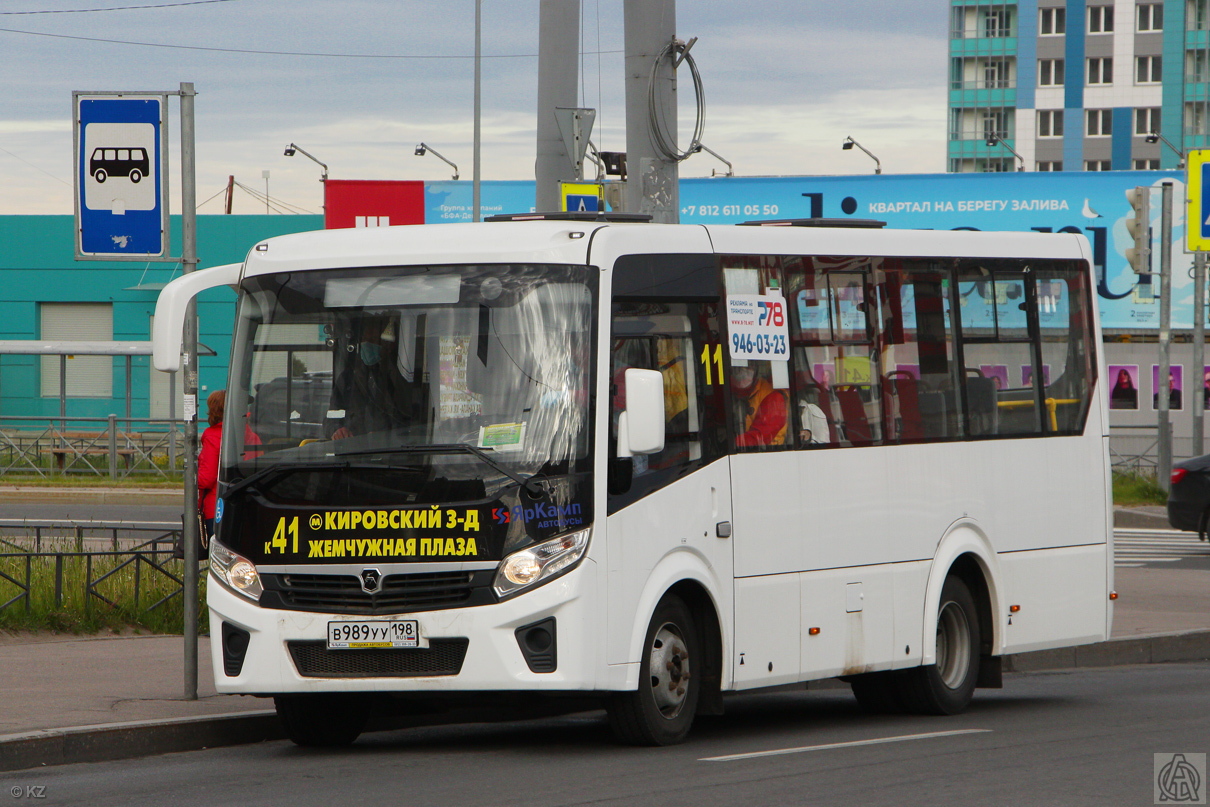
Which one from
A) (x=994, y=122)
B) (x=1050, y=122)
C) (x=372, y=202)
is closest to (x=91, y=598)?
(x=372, y=202)

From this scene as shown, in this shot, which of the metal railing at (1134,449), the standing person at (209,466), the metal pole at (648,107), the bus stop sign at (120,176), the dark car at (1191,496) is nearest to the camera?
the bus stop sign at (120,176)

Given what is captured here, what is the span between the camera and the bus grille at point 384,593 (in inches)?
326

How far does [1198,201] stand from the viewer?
26922 mm

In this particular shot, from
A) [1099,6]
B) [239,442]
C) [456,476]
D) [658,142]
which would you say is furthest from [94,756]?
[1099,6]

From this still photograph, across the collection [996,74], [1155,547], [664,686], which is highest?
[996,74]

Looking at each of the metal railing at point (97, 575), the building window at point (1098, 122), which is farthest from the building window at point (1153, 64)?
the metal railing at point (97, 575)

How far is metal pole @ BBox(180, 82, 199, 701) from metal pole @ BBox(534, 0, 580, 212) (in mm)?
4624

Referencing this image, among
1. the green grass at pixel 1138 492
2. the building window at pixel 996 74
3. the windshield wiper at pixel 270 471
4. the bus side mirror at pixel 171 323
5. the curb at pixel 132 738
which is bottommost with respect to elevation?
the green grass at pixel 1138 492

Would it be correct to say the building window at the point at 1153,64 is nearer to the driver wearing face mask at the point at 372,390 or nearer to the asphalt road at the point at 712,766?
the asphalt road at the point at 712,766

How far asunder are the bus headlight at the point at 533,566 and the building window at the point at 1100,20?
4296 inches

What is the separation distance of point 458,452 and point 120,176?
3.17 m

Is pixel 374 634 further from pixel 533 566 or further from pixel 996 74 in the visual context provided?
pixel 996 74

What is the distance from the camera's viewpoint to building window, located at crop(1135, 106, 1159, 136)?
10906 cm

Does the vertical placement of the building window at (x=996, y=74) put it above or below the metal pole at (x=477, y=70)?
above
